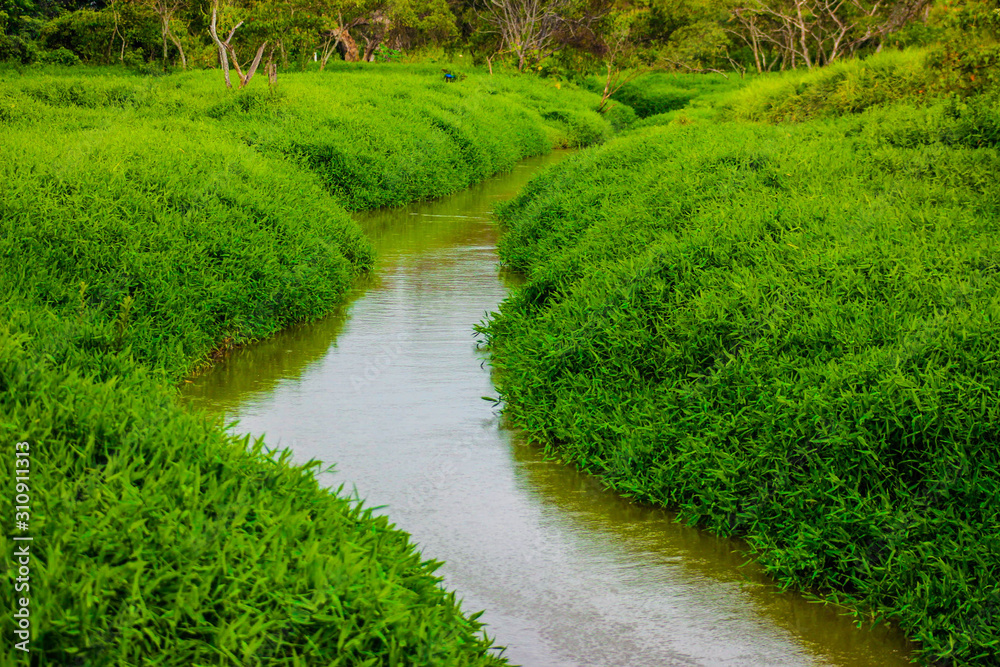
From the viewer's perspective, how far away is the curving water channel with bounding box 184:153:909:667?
3.36 meters

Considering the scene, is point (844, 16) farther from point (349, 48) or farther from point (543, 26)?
point (349, 48)

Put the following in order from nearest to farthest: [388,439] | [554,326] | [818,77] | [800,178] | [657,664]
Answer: [657,664] → [388,439] → [554,326] → [800,178] → [818,77]

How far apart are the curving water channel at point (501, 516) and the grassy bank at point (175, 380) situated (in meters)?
0.30

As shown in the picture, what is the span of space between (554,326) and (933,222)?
2.33 meters

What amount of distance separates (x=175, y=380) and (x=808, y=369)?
11.2 feet

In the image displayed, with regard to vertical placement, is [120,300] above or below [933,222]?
below

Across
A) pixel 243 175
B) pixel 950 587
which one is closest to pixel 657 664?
pixel 950 587

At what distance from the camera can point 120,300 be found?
19.5ft

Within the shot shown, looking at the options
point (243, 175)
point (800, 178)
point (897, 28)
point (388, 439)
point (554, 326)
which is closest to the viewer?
point (388, 439)

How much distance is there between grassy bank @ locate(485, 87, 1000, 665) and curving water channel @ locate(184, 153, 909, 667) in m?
0.16

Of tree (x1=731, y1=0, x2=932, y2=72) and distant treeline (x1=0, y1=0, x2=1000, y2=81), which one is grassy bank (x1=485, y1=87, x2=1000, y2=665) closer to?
distant treeline (x1=0, y1=0, x2=1000, y2=81)

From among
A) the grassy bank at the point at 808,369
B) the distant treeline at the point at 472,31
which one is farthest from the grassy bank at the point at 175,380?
the distant treeline at the point at 472,31

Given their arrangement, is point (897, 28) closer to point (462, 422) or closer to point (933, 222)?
point (933, 222)

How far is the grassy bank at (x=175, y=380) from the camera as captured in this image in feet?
8.41
